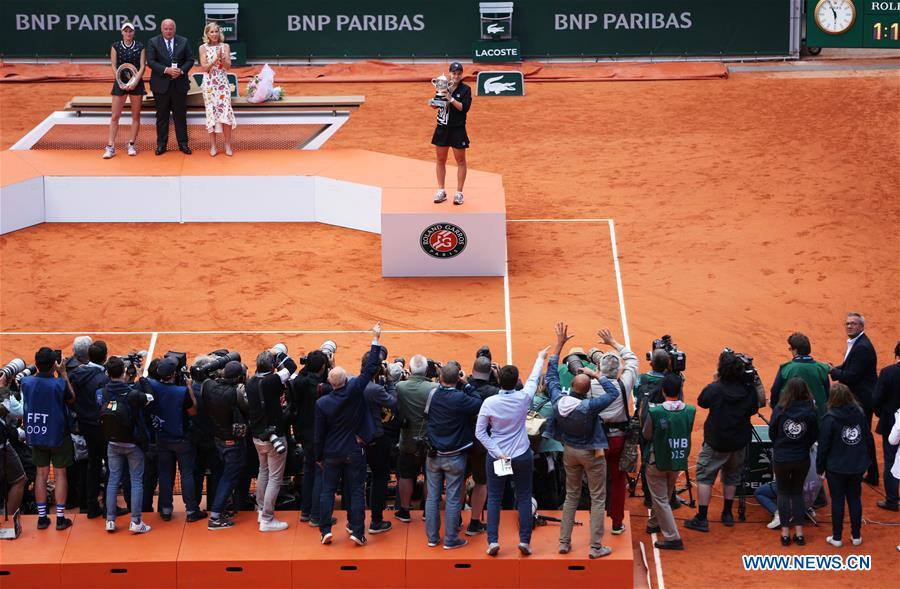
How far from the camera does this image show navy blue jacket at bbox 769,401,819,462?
1266 centimetres

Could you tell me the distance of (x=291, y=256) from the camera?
20.9 meters

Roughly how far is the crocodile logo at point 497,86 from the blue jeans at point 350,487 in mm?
16643

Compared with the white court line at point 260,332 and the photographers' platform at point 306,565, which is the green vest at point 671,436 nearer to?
the photographers' platform at point 306,565

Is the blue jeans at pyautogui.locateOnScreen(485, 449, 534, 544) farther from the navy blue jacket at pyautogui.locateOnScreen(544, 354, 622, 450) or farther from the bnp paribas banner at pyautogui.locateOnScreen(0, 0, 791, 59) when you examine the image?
the bnp paribas banner at pyautogui.locateOnScreen(0, 0, 791, 59)

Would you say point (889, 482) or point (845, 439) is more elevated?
point (845, 439)

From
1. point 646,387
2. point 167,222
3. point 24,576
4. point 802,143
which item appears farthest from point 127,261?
point 802,143

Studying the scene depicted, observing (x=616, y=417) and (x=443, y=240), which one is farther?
(x=443, y=240)

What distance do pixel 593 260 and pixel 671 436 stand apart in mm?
8004

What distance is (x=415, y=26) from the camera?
3069 centimetres

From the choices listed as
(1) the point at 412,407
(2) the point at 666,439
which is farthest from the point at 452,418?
(2) the point at 666,439

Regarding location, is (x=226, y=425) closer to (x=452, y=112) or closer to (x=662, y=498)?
(x=662, y=498)

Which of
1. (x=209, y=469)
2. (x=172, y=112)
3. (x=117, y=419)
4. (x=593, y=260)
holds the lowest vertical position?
(x=209, y=469)

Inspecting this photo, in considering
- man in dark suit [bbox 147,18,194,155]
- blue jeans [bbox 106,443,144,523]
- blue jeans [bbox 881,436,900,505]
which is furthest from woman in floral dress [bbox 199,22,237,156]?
blue jeans [bbox 881,436,900,505]

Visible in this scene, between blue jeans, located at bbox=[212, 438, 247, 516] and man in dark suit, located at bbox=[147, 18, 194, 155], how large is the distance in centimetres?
1037
